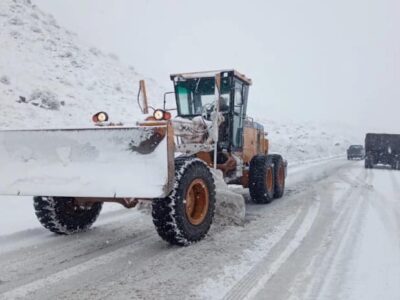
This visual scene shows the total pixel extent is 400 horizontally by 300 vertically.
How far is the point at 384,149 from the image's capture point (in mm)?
26531

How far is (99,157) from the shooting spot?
5.30m

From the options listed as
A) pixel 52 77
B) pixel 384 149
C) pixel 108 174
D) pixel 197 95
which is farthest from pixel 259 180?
pixel 52 77

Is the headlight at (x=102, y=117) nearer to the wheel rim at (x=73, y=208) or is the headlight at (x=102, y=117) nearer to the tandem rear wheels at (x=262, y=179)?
the wheel rim at (x=73, y=208)

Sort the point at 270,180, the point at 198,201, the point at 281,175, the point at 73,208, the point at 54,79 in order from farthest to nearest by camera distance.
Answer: the point at 54,79, the point at 281,175, the point at 270,180, the point at 73,208, the point at 198,201

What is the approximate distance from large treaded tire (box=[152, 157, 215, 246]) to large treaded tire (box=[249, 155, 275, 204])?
12.0 ft

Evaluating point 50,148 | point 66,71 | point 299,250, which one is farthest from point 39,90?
point 299,250

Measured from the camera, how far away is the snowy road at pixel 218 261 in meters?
4.04

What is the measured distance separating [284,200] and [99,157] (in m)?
5.72

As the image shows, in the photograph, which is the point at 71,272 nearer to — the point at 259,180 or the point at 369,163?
the point at 259,180

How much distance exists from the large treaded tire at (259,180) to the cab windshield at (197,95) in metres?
1.49

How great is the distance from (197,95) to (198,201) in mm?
3458

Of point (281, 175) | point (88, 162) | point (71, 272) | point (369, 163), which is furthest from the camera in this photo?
point (369, 163)

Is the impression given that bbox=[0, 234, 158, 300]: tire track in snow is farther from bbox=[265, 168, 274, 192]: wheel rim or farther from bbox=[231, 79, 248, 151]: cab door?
bbox=[265, 168, 274, 192]: wheel rim

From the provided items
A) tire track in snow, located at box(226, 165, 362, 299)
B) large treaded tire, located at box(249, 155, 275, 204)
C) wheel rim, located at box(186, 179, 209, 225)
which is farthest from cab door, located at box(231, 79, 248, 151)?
wheel rim, located at box(186, 179, 209, 225)
